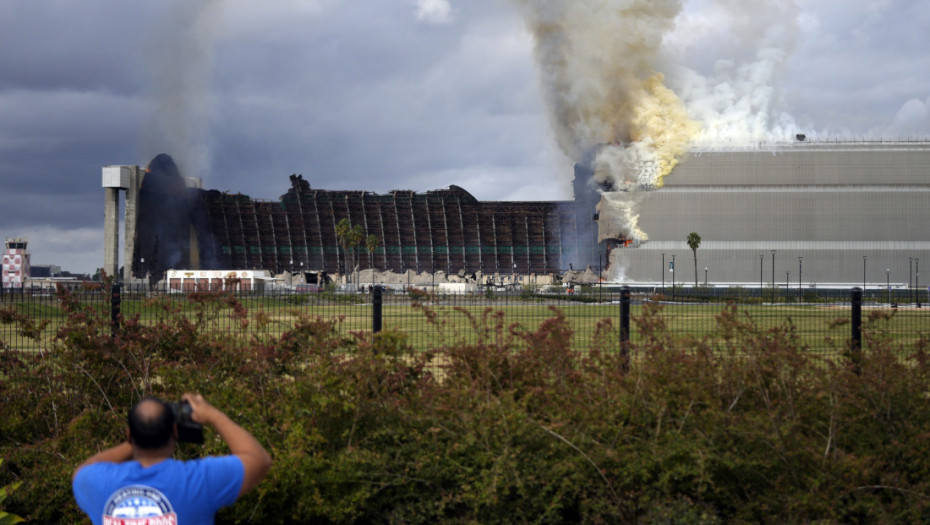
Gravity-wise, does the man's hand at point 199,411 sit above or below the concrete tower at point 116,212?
below

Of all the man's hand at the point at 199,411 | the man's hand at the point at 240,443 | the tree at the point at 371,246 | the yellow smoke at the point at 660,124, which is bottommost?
the man's hand at the point at 240,443

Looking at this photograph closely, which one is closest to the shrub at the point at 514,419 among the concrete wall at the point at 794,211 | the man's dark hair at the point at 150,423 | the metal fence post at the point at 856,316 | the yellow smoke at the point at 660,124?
the metal fence post at the point at 856,316

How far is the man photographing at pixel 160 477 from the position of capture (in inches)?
175

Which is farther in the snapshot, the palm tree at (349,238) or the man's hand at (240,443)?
the palm tree at (349,238)

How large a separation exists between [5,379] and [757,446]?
9.45 meters

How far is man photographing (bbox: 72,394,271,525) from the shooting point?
445 centimetres

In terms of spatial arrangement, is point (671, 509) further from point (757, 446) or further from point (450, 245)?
point (450, 245)

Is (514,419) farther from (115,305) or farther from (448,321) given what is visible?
(115,305)

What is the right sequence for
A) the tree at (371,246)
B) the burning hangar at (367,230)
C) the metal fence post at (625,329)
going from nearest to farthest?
the metal fence post at (625,329)
the tree at (371,246)
the burning hangar at (367,230)

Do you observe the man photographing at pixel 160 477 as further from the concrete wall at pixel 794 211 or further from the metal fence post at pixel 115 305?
the concrete wall at pixel 794 211

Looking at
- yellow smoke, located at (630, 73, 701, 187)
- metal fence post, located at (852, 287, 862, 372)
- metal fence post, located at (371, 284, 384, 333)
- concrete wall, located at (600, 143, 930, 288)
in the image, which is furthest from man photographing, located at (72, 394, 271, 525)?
yellow smoke, located at (630, 73, 701, 187)

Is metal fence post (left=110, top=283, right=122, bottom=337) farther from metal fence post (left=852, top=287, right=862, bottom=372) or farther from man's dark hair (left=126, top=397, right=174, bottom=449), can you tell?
metal fence post (left=852, top=287, right=862, bottom=372)

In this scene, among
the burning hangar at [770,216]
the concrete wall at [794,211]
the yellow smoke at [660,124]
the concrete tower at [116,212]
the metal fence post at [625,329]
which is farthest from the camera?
the concrete tower at [116,212]

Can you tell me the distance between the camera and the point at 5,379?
10828mm
